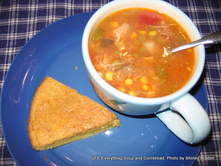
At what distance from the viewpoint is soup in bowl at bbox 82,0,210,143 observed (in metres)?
1.53

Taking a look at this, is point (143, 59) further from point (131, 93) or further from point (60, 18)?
point (60, 18)

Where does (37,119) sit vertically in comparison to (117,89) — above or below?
below

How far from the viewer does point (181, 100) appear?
145cm

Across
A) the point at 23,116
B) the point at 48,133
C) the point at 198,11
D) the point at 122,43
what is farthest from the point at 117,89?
the point at 198,11

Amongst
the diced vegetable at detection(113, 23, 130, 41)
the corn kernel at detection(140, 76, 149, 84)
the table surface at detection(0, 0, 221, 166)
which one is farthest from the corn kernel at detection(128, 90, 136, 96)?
the table surface at detection(0, 0, 221, 166)

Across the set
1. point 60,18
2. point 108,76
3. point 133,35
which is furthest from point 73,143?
point 60,18

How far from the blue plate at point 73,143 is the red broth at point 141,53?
1.60 feet

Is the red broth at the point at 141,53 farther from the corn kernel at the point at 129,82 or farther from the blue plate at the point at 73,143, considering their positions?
the blue plate at the point at 73,143

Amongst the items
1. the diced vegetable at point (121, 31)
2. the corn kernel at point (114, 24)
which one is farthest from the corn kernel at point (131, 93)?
the corn kernel at point (114, 24)

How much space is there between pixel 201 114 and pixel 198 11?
1.83m

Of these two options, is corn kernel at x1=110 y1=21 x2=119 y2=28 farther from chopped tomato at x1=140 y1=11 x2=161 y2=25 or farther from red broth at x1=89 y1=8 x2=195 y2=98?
chopped tomato at x1=140 y1=11 x2=161 y2=25

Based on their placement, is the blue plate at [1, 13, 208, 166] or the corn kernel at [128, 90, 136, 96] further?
the blue plate at [1, 13, 208, 166]

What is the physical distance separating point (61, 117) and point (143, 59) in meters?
0.84

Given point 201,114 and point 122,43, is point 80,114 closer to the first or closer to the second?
point 122,43
